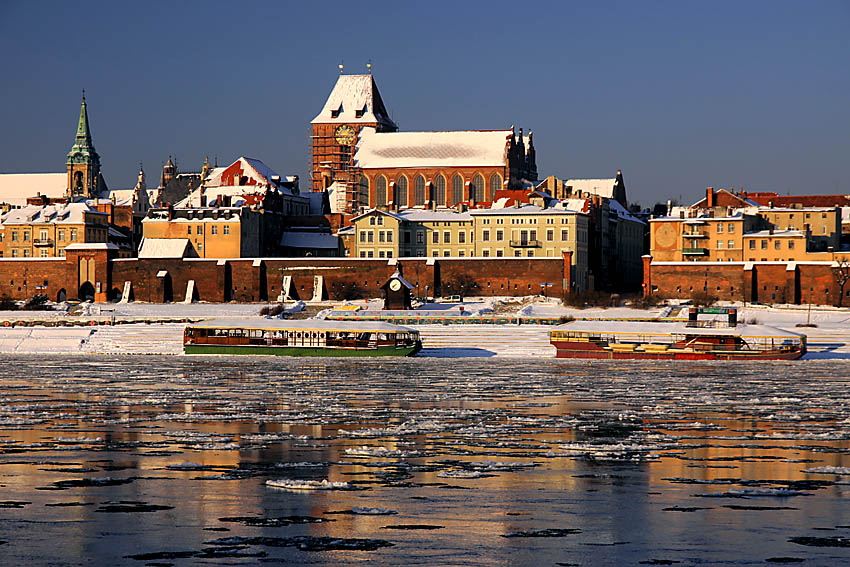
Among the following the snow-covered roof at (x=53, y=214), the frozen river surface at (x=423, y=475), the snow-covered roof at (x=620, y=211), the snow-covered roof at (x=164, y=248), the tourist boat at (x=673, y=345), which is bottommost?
the frozen river surface at (x=423, y=475)

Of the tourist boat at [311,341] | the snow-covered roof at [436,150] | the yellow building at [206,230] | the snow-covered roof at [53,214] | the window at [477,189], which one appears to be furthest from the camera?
the snow-covered roof at [436,150]

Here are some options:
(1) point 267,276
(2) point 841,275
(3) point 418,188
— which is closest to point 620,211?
(3) point 418,188

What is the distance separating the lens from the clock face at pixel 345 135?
133 metres

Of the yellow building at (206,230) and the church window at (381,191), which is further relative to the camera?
the church window at (381,191)

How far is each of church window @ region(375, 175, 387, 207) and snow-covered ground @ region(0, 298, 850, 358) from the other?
3466 cm

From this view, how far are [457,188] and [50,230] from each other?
38.9m

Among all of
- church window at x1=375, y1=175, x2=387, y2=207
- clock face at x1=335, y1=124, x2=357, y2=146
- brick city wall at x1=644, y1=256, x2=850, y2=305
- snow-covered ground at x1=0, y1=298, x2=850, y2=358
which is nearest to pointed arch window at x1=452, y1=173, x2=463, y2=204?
church window at x1=375, y1=175, x2=387, y2=207

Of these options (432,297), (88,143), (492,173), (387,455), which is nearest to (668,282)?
(432,297)

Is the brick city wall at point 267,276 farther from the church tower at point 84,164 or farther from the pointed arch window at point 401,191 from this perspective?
the church tower at point 84,164

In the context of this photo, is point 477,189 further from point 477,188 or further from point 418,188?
point 418,188

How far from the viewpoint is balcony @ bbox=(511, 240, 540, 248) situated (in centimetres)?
9681

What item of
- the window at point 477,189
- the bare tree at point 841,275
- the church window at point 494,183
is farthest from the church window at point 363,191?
the bare tree at point 841,275

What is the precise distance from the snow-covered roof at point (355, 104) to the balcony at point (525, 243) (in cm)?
4019

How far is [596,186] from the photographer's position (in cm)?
12575
